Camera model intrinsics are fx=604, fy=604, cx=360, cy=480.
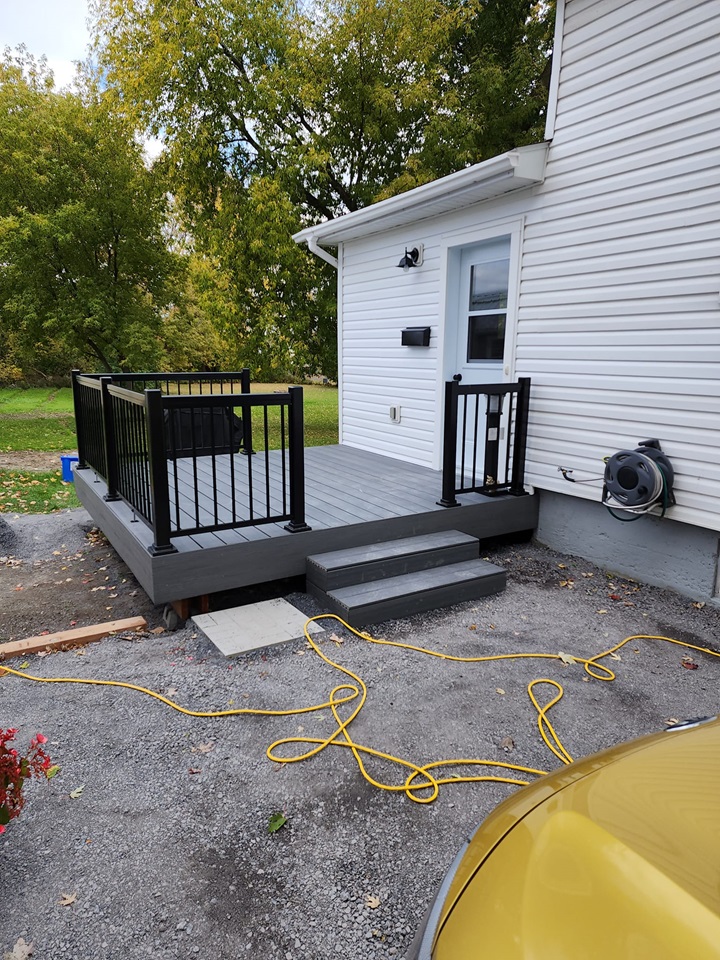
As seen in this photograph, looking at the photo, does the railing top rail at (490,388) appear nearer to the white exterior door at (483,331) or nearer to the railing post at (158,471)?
the white exterior door at (483,331)

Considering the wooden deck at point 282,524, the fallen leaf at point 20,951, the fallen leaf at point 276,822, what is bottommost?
the fallen leaf at point 276,822

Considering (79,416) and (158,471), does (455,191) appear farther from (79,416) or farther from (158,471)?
(79,416)

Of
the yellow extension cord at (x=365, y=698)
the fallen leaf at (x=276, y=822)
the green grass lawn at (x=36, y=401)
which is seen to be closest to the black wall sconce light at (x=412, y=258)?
the yellow extension cord at (x=365, y=698)

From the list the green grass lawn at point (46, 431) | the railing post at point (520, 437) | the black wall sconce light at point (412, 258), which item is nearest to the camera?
the railing post at point (520, 437)

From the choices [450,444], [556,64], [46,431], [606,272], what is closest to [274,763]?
[450,444]

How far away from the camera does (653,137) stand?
145 inches

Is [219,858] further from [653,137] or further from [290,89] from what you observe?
[290,89]

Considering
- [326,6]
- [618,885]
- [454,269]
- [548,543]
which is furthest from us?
[326,6]

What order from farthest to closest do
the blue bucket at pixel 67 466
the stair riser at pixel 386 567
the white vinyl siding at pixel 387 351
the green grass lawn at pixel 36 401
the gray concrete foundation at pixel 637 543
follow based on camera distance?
the green grass lawn at pixel 36 401, the blue bucket at pixel 67 466, the white vinyl siding at pixel 387 351, the gray concrete foundation at pixel 637 543, the stair riser at pixel 386 567

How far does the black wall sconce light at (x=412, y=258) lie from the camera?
5.60 meters

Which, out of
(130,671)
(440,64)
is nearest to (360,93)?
(440,64)

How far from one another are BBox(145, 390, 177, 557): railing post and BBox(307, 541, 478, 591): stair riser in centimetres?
89

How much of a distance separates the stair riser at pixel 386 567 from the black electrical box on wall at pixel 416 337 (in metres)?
2.27

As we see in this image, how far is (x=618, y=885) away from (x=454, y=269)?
5129 mm
